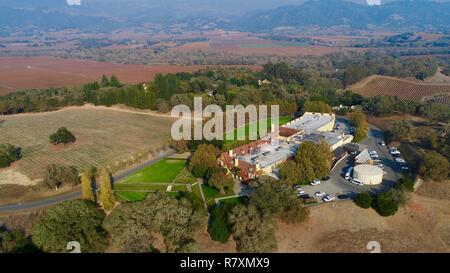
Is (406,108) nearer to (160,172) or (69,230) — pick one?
(160,172)

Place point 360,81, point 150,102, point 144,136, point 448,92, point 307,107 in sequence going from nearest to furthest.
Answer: point 144,136 < point 307,107 < point 150,102 < point 448,92 < point 360,81

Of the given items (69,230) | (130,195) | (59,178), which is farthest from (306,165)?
(59,178)

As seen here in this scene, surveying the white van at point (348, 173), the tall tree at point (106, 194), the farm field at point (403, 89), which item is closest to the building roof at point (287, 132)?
the white van at point (348, 173)

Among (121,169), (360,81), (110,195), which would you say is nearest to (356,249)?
(110,195)

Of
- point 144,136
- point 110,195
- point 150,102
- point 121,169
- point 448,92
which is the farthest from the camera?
point 448,92

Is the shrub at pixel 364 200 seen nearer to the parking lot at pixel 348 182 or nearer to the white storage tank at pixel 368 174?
the parking lot at pixel 348 182

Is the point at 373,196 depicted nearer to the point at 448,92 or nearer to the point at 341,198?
the point at 341,198

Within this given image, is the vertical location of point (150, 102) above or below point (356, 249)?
above

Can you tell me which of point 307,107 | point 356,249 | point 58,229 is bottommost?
point 356,249
